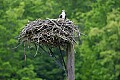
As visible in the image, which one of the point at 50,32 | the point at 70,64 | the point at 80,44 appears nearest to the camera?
the point at 50,32

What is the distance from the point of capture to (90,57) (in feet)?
89.8

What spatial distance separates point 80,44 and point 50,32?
23.2m

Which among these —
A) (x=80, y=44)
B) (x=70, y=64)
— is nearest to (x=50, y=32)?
(x=70, y=64)

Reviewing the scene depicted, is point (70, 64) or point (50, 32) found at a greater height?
point (50, 32)

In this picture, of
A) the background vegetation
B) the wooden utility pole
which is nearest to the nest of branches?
the wooden utility pole

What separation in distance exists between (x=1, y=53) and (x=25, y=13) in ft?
13.3

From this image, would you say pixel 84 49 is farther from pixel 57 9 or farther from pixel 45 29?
pixel 45 29

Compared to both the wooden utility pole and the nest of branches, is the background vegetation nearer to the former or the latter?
the wooden utility pole

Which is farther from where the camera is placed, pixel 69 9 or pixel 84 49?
pixel 69 9

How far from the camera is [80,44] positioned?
2992cm

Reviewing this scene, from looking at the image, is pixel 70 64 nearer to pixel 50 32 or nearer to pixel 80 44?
pixel 50 32

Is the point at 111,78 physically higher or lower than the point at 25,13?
lower

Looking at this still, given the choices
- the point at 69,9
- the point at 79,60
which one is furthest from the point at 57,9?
the point at 79,60

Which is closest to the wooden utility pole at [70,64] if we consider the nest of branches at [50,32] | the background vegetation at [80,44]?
the nest of branches at [50,32]
